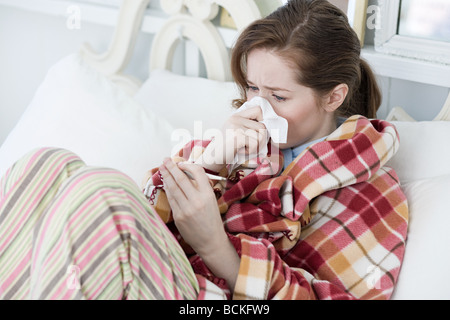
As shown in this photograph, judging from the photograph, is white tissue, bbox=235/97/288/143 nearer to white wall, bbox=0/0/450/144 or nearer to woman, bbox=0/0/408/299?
woman, bbox=0/0/408/299

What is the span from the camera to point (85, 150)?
1.50 m

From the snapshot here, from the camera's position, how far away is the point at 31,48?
2.35 meters

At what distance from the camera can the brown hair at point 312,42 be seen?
121cm

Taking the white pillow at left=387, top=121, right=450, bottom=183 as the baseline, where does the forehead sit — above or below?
above

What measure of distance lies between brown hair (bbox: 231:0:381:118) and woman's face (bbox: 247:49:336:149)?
0.05ft

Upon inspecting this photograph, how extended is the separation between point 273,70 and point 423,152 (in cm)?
39

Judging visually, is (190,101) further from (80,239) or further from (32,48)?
(32,48)

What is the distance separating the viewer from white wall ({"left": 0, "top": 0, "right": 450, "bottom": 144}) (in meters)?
2.12

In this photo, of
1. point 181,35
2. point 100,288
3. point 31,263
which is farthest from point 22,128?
point 100,288

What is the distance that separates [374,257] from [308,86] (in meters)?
0.38

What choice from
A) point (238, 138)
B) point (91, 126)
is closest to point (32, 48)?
point (91, 126)

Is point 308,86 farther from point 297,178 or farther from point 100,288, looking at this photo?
point 100,288

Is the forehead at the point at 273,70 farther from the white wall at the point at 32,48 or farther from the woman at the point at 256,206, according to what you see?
the white wall at the point at 32,48

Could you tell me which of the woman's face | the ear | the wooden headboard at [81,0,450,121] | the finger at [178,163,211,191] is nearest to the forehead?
the woman's face
